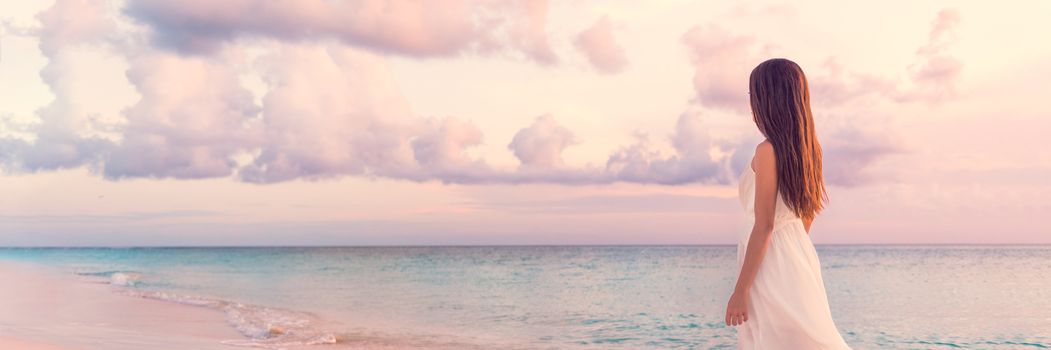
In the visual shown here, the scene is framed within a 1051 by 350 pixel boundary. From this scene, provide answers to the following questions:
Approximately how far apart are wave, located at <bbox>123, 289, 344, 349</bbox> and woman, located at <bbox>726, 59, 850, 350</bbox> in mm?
8013

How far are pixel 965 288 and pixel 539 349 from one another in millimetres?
16578

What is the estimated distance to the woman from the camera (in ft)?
9.50

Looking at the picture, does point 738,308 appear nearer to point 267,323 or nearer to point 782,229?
point 782,229

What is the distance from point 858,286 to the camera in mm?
24031

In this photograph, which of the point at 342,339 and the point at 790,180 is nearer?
the point at 790,180

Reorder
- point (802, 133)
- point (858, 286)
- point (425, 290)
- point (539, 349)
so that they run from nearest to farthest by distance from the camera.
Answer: point (802, 133)
point (539, 349)
point (425, 290)
point (858, 286)

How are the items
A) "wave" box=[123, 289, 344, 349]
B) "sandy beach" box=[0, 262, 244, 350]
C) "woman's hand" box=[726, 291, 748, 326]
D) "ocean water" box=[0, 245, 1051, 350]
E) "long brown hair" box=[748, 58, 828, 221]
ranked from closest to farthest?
"long brown hair" box=[748, 58, 828, 221]
"woman's hand" box=[726, 291, 748, 326]
"sandy beach" box=[0, 262, 244, 350]
"wave" box=[123, 289, 344, 349]
"ocean water" box=[0, 245, 1051, 350]

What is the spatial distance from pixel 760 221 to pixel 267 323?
1128cm

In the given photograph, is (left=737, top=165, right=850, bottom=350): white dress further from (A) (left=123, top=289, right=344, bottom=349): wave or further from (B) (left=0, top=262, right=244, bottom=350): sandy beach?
(A) (left=123, top=289, right=344, bottom=349): wave

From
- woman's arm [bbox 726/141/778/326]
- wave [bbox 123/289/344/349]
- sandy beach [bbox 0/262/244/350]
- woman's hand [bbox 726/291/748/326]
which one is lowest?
wave [bbox 123/289/344/349]

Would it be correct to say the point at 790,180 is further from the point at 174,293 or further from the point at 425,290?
the point at 425,290

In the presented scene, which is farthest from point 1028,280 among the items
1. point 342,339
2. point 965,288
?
point 342,339

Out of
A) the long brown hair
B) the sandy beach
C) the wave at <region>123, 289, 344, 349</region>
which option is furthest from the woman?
the wave at <region>123, 289, 344, 349</region>

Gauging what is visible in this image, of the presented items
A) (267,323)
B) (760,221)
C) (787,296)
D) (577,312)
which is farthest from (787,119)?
(577,312)
